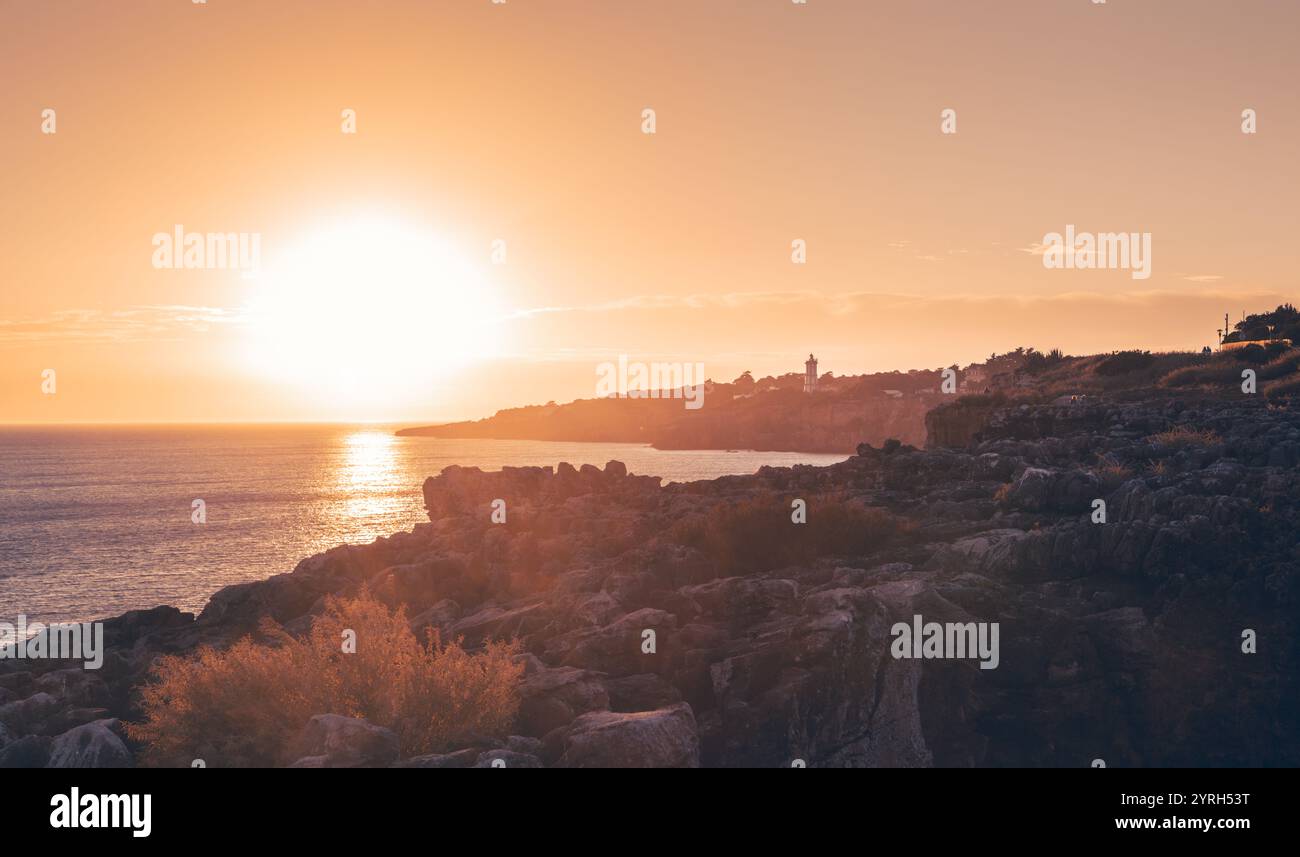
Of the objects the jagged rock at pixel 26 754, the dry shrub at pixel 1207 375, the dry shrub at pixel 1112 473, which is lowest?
the jagged rock at pixel 26 754

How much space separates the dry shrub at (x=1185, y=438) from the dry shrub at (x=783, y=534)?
11084 millimetres

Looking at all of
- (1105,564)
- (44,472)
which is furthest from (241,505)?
(1105,564)

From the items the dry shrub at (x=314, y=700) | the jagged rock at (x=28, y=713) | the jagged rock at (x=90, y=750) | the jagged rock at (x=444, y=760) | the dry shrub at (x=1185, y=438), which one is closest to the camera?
the jagged rock at (x=444, y=760)

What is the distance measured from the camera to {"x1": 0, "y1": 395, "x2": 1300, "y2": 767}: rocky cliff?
13.6 m

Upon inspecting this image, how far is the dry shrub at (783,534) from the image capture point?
908 inches

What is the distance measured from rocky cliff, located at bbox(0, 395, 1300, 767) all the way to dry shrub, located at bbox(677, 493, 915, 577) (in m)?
0.08

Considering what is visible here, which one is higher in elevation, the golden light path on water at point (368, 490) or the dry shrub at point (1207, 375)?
the dry shrub at point (1207, 375)

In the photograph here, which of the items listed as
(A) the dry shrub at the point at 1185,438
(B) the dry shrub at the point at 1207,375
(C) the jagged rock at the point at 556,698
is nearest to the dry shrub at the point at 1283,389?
(B) the dry shrub at the point at 1207,375

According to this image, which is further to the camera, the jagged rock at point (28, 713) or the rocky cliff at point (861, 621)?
the jagged rock at point (28, 713)

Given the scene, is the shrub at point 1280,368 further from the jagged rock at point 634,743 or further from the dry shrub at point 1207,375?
the jagged rock at point 634,743

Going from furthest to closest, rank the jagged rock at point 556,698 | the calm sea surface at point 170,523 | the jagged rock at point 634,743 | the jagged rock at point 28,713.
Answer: the calm sea surface at point 170,523 < the jagged rock at point 28,713 < the jagged rock at point 556,698 < the jagged rock at point 634,743

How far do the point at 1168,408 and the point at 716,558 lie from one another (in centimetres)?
2319
